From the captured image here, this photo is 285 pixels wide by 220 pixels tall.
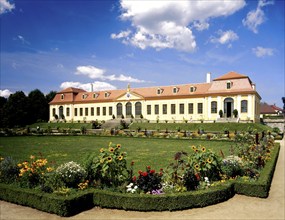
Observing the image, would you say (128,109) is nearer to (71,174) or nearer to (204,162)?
(204,162)

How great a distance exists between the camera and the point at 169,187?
730cm

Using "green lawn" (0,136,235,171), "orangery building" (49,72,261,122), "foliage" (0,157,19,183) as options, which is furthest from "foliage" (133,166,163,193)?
"orangery building" (49,72,261,122)

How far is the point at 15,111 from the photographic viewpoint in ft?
188

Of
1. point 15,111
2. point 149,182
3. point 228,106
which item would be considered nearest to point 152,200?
point 149,182

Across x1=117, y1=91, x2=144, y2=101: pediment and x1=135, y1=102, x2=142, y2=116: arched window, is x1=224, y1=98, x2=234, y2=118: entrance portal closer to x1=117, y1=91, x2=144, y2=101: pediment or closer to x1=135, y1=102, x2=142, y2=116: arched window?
x1=117, y1=91, x2=144, y2=101: pediment

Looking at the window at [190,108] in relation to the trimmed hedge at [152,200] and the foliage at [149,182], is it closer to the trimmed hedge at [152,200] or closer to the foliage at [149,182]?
the foliage at [149,182]

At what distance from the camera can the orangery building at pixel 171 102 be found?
38.6 m

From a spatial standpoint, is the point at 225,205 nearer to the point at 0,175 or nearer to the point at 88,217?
the point at 88,217

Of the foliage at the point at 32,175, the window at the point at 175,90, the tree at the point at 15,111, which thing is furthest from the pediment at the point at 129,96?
the foliage at the point at 32,175

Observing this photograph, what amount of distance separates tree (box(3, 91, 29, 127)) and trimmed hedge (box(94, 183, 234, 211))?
5663cm

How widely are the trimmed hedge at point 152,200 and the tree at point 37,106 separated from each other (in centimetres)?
5932

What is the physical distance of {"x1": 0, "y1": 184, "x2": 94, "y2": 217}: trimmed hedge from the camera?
6.18 m

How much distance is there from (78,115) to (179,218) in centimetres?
5122

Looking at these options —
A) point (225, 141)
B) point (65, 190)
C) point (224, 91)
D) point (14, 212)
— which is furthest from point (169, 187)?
point (224, 91)
